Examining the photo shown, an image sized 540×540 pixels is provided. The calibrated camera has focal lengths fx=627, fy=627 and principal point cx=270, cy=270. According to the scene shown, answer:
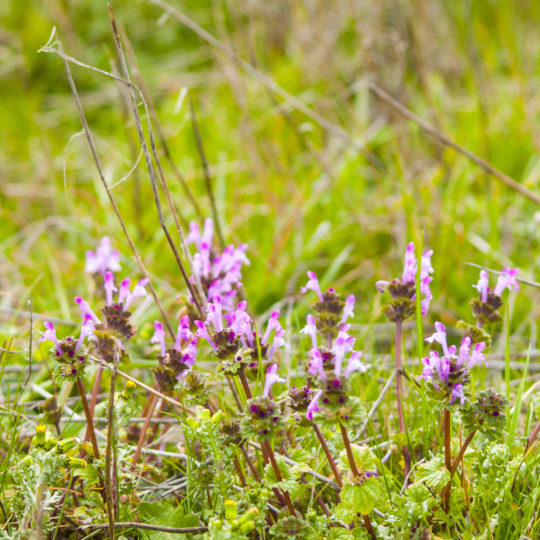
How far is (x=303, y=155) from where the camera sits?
Answer: 130 inches

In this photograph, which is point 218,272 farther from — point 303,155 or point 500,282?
point 303,155

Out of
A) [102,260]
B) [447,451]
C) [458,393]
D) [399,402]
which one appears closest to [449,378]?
[458,393]

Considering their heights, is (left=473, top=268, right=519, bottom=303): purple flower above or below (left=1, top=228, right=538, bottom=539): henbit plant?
above

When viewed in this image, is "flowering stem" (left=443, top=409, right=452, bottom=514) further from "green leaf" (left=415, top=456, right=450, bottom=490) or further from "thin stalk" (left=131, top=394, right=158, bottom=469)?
"thin stalk" (left=131, top=394, right=158, bottom=469)

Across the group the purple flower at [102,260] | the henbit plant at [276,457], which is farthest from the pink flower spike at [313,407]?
the purple flower at [102,260]

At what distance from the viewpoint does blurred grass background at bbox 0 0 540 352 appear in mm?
2455

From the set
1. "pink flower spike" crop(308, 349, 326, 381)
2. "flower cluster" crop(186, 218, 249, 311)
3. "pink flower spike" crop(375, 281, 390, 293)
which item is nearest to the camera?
"pink flower spike" crop(308, 349, 326, 381)

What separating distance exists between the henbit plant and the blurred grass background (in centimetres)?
70

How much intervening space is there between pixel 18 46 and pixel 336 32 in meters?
2.17

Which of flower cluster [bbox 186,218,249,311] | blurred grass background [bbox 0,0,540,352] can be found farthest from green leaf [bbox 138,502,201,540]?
blurred grass background [bbox 0,0,540,352]

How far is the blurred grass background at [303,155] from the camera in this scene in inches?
96.7

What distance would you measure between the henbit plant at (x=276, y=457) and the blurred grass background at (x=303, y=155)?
70cm

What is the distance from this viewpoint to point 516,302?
89.2 inches

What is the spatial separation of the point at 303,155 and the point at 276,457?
2392 millimetres
